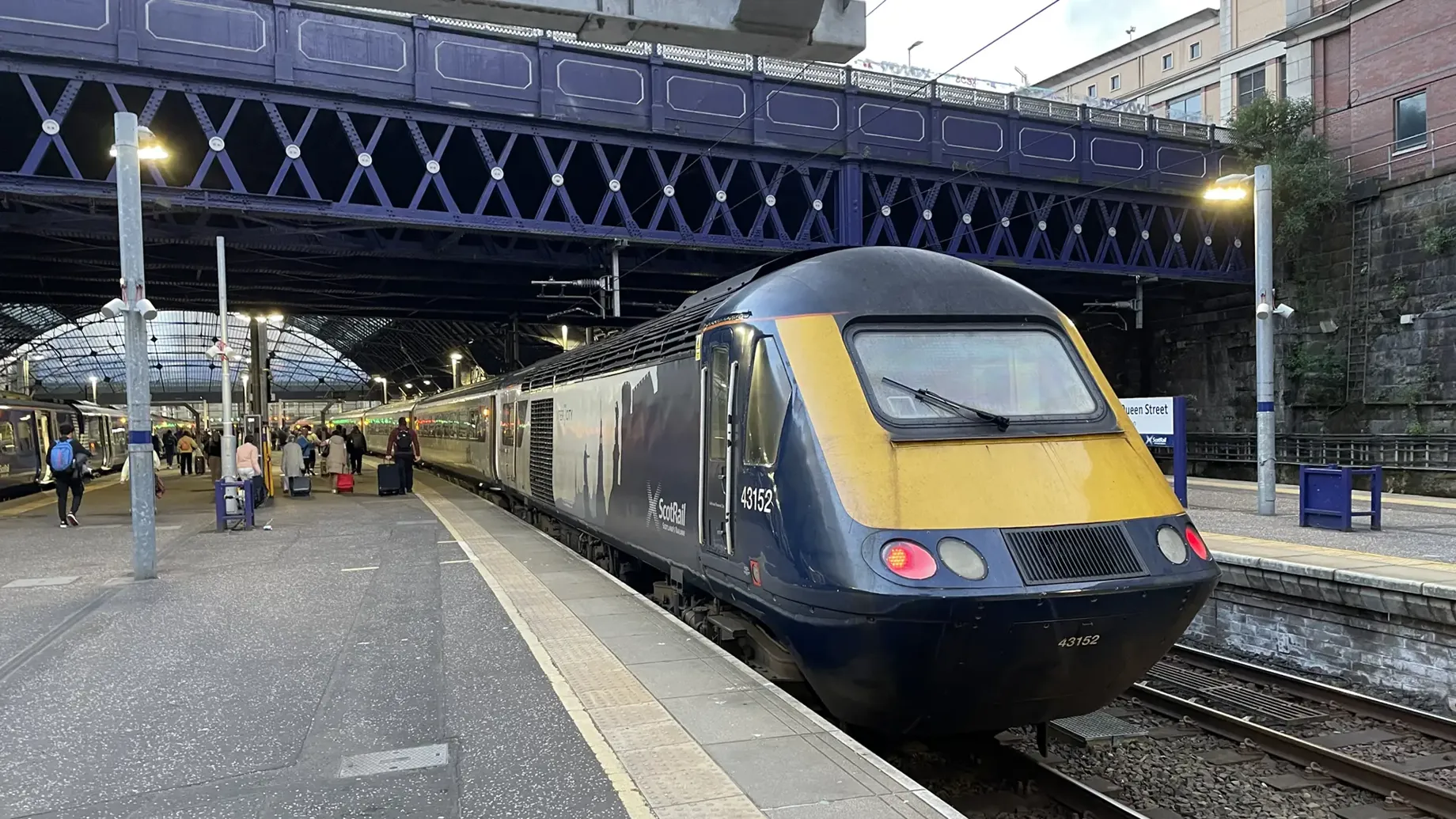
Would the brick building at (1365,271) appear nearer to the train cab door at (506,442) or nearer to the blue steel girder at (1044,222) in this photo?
the blue steel girder at (1044,222)

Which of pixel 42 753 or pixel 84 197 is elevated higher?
pixel 84 197

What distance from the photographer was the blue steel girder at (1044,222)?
20797 mm

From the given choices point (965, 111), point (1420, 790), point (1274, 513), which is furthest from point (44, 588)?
point (965, 111)

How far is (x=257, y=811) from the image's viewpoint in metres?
3.89

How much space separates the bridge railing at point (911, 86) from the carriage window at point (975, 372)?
1296 centimetres

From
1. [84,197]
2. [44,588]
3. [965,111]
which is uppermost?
[965,111]

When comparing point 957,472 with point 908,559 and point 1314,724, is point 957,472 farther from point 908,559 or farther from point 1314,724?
point 1314,724

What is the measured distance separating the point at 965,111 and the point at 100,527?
19765 millimetres

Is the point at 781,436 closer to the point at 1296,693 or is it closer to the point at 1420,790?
the point at 1420,790

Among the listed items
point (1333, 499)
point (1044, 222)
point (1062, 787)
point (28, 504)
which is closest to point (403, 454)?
point (28, 504)

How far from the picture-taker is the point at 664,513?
7184mm

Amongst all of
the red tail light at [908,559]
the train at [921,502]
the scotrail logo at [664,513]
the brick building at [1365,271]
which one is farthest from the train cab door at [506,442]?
the brick building at [1365,271]

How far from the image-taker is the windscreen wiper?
4.98 m

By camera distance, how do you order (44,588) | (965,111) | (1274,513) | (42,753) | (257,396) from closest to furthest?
1. (42,753)
2. (44,588)
3. (1274,513)
4. (965,111)
5. (257,396)
